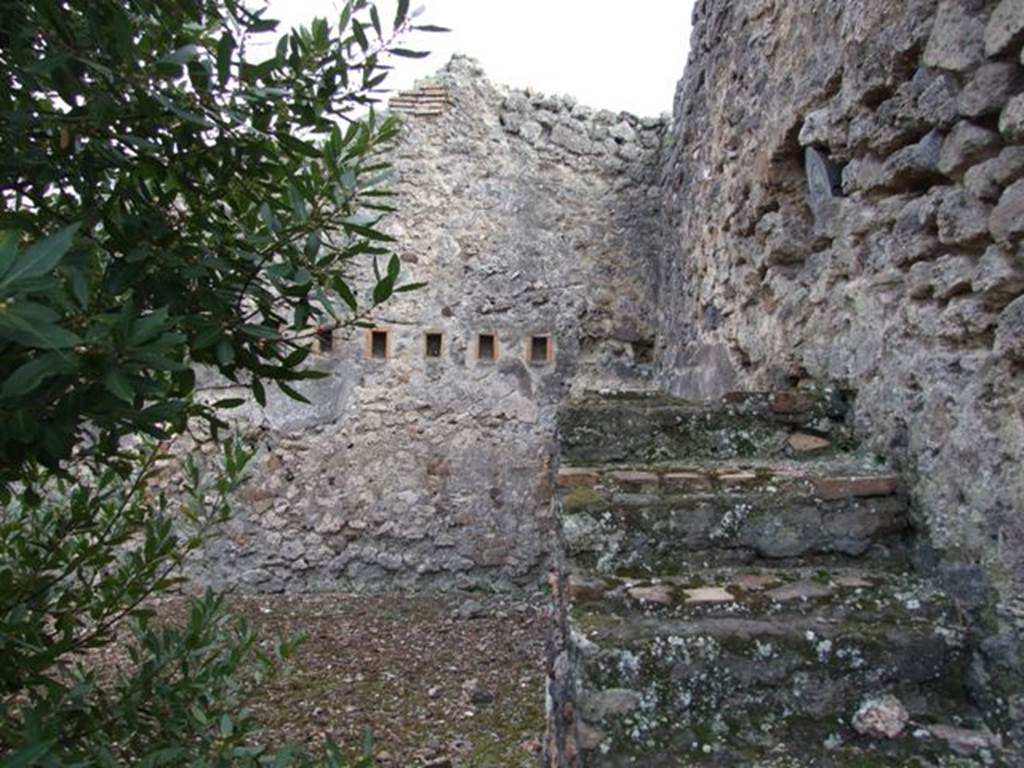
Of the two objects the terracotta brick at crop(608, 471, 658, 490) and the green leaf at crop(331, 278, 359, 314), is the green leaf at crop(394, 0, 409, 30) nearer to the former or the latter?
the green leaf at crop(331, 278, 359, 314)

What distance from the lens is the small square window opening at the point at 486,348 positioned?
18.3ft

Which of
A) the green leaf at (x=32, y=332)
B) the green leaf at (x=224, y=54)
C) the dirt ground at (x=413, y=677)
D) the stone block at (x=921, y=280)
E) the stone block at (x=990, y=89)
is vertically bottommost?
the dirt ground at (x=413, y=677)

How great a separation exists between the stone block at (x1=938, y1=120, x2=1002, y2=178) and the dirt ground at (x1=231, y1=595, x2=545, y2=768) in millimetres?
2289

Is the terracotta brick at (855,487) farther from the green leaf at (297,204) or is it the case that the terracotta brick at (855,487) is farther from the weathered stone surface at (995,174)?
the green leaf at (297,204)

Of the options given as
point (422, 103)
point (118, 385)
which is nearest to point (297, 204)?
A: point (118, 385)

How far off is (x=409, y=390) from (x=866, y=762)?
4.30 metres

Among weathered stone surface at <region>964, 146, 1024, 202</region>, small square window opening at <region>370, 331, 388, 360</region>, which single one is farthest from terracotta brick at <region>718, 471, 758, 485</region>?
small square window opening at <region>370, 331, 388, 360</region>

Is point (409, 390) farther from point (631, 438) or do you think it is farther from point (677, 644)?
point (677, 644)

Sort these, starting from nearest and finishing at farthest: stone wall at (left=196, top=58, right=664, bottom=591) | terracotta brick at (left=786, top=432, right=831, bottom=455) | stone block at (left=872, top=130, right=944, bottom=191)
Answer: stone block at (left=872, top=130, right=944, bottom=191) < terracotta brick at (left=786, top=432, right=831, bottom=455) < stone wall at (left=196, top=58, right=664, bottom=591)

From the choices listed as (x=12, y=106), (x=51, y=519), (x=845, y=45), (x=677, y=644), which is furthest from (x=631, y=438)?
(x=12, y=106)

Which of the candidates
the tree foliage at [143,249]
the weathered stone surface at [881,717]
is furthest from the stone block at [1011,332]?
the tree foliage at [143,249]

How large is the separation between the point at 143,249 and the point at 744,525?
1389 mm

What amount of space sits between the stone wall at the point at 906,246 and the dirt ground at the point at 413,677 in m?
1.65

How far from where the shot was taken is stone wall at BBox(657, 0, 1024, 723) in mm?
1664
